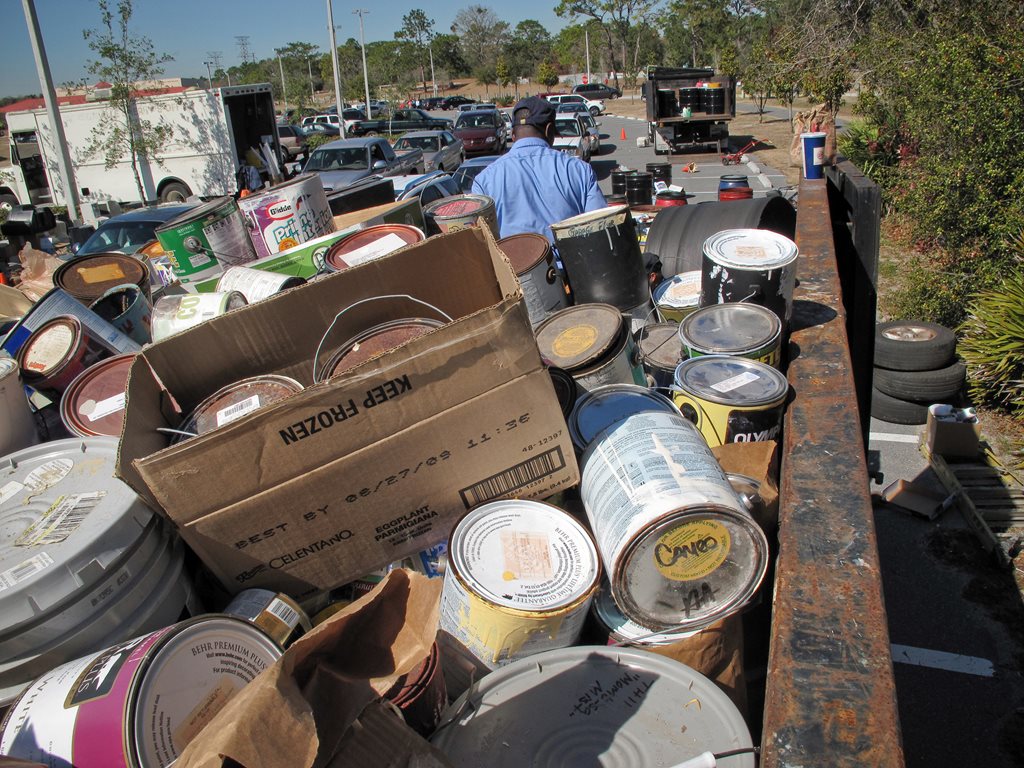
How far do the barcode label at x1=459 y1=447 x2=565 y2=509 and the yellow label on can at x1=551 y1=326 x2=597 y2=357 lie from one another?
78 centimetres

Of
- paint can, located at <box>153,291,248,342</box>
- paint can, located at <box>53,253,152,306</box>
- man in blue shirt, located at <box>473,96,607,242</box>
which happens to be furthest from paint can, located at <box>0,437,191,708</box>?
man in blue shirt, located at <box>473,96,607,242</box>

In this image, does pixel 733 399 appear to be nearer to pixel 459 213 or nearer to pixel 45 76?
pixel 459 213

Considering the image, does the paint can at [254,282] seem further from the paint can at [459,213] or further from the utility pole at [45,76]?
the utility pole at [45,76]

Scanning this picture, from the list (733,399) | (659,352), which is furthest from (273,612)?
(659,352)

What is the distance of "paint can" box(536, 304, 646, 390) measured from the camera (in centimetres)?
244

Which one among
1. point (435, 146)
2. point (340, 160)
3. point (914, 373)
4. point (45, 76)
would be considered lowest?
point (914, 373)

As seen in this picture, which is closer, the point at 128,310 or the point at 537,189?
the point at 128,310

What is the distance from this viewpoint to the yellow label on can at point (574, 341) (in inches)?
99.3

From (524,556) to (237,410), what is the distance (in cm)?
89

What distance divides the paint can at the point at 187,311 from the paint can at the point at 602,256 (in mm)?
1500

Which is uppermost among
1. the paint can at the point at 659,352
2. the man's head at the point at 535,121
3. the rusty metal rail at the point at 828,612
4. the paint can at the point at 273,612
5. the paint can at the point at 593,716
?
the man's head at the point at 535,121

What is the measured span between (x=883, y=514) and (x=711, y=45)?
55.7m

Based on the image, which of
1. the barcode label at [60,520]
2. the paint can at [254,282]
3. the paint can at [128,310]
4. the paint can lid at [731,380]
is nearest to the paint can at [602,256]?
the paint can lid at [731,380]

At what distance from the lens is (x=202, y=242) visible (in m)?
3.45
